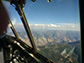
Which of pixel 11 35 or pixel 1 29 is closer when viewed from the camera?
pixel 1 29

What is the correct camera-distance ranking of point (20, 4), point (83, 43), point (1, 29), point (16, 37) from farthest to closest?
point (16, 37) → point (20, 4) → point (1, 29) → point (83, 43)

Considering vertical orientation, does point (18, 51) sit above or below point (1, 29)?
below

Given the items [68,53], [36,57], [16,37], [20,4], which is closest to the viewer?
[68,53]

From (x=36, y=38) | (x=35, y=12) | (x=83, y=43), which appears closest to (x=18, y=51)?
(x=36, y=38)

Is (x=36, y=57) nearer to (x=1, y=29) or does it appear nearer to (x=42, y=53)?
(x=42, y=53)

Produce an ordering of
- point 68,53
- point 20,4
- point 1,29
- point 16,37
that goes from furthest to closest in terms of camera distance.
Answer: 1. point 16,37
2. point 20,4
3. point 68,53
4. point 1,29

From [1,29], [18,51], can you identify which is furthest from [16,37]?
[1,29]

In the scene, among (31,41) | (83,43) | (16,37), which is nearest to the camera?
(83,43)

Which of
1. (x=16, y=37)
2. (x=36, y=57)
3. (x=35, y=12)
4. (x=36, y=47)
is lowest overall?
Result: (x=36, y=57)

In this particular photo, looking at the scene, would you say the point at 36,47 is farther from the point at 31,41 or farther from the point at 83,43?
the point at 83,43
